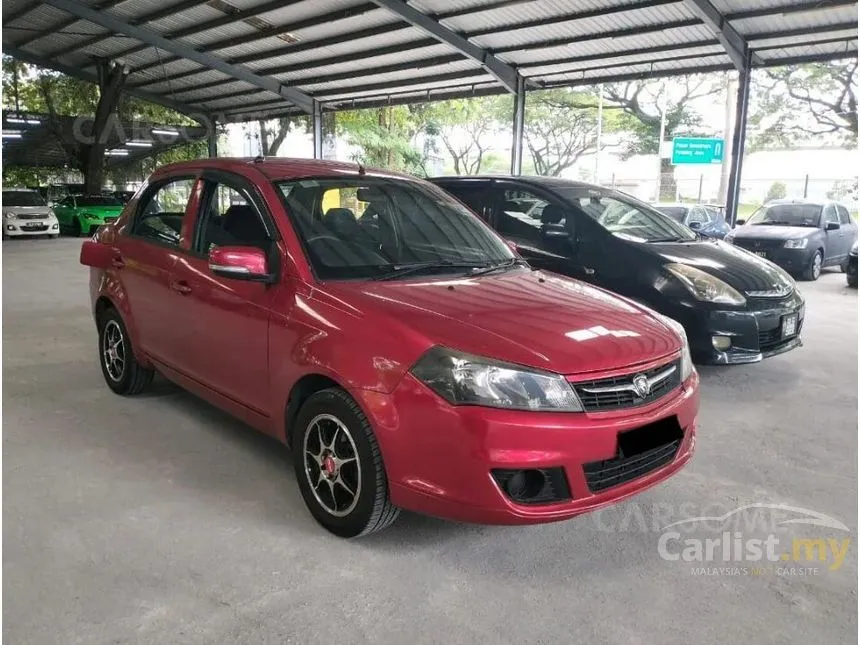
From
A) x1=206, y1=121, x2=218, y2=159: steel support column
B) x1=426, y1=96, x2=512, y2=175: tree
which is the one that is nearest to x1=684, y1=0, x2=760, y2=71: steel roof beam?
x1=206, y1=121, x2=218, y2=159: steel support column

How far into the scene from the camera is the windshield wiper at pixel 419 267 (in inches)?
110

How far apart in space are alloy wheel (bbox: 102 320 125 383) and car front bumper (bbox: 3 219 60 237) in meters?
14.8

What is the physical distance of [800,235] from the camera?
413 inches

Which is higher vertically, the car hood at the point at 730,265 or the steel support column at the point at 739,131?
the steel support column at the point at 739,131

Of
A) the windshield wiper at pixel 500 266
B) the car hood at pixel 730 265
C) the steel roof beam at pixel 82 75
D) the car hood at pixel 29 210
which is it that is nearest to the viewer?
the windshield wiper at pixel 500 266

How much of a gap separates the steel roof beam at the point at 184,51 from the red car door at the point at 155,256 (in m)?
13.2

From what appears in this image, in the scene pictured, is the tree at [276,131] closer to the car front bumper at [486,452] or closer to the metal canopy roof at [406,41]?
the metal canopy roof at [406,41]

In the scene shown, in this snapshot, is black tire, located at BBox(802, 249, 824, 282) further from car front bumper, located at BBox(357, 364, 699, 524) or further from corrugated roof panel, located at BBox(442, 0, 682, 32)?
car front bumper, located at BBox(357, 364, 699, 524)

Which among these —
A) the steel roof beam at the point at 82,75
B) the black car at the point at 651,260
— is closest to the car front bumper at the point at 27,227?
the steel roof beam at the point at 82,75

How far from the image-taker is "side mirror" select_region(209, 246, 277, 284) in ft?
8.66

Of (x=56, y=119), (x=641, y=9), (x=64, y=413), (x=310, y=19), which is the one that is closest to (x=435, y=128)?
(x=56, y=119)

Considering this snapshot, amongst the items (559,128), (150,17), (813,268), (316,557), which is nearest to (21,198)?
(150,17)

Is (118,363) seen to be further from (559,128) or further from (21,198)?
(559,128)

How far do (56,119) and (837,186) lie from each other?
26362 mm
